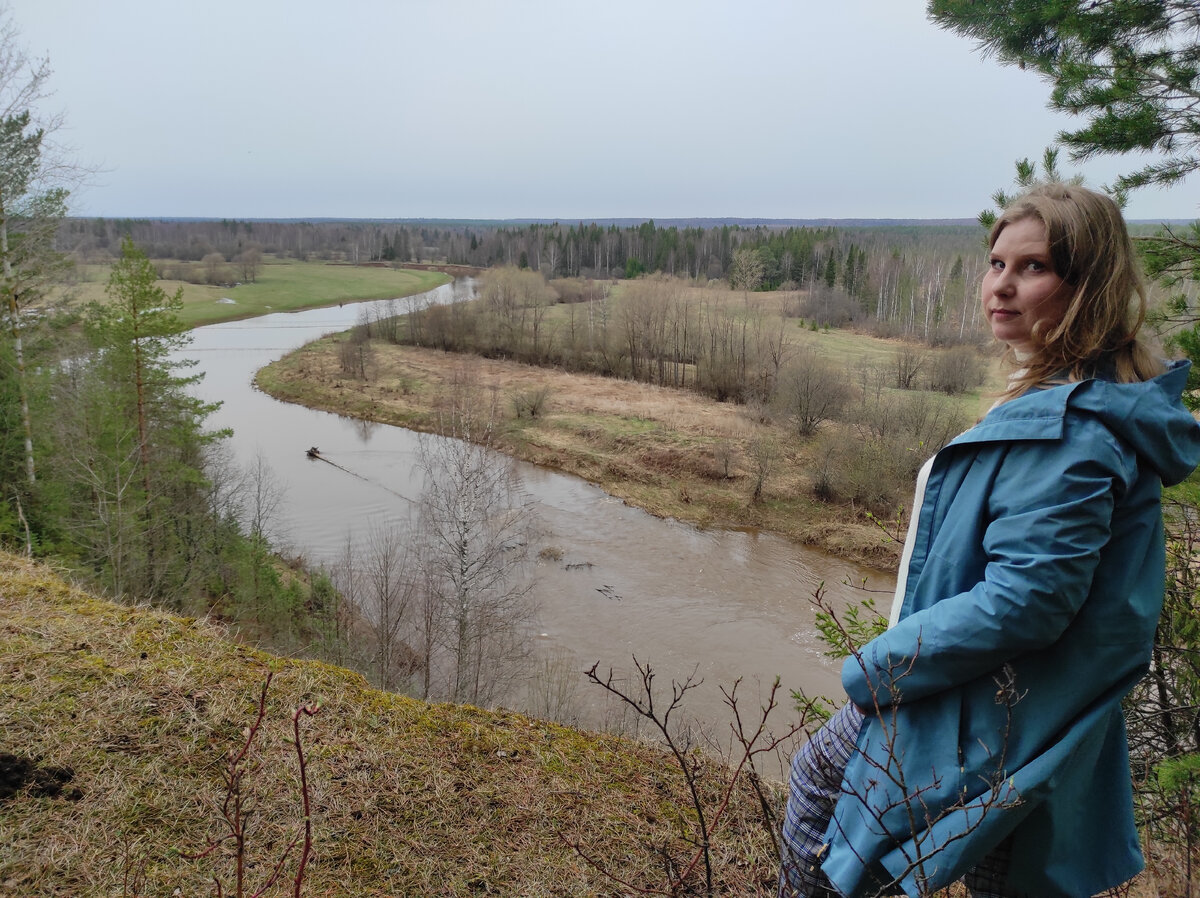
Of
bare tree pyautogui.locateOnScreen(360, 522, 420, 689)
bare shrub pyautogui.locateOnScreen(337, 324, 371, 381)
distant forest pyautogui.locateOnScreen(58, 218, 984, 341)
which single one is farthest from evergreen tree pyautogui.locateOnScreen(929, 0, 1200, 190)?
bare shrub pyautogui.locateOnScreen(337, 324, 371, 381)

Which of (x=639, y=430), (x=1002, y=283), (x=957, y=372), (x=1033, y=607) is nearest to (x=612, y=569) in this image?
(x=639, y=430)

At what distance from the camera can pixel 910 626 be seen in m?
1.34

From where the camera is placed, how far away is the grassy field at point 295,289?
5651 cm

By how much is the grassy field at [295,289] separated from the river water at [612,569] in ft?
70.2

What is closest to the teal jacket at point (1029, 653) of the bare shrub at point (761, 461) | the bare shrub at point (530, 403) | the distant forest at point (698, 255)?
the distant forest at point (698, 255)

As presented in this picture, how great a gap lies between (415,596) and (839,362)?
24309 millimetres

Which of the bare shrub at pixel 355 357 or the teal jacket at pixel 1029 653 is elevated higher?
the teal jacket at pixel 1029 653

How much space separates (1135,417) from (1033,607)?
0.37 metres

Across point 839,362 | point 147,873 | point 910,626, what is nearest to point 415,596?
point 147,873

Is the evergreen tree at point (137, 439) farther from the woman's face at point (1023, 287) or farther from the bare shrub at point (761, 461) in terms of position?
the bare shrub at point (761, 461)

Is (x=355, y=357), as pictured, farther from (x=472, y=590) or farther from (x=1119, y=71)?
(x=1119, y=71)

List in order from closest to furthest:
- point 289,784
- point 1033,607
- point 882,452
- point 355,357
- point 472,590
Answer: point 1033,607 → point 289,784 → point 472,590 → point 882,452 → point 355,357

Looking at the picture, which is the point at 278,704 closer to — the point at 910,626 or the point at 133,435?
the point at 910,626

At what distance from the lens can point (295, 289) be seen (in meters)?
69.1
